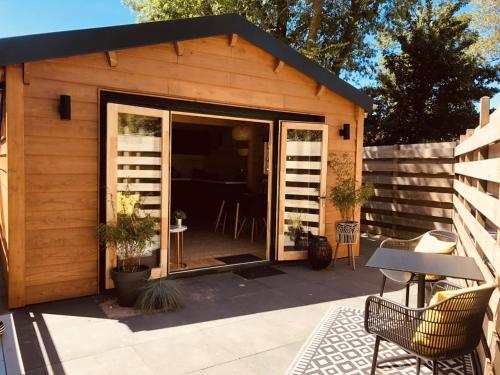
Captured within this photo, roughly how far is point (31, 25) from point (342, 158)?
80.3 ft

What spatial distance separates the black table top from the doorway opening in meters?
2.66

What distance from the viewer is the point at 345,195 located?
549 cm

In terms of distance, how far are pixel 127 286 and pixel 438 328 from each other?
110 inches

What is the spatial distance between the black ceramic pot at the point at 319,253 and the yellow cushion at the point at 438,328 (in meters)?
3.08

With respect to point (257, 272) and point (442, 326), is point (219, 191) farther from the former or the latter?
point (442, 326)

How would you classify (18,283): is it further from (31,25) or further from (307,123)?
(31,25)

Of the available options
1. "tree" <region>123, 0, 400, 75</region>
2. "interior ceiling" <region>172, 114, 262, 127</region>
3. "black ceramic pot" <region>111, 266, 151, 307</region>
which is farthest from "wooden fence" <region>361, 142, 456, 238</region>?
"black ceramic pot" <region>111, 266, 151, 307</region>

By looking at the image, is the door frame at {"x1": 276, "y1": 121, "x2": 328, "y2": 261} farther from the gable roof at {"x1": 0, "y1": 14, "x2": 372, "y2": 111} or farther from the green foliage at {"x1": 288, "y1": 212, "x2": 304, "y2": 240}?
the gable roof at {"x1": 0, "y1": 14, "x2": 372, "y2": 111}

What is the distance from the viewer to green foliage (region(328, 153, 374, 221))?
18.1ft

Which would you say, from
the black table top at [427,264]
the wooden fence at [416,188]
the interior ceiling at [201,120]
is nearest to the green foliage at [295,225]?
the wooden fence at [416,188]

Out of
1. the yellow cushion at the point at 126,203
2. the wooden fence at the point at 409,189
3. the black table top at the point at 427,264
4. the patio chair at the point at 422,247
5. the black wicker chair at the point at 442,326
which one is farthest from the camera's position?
the wooden fence at the point at 409,189

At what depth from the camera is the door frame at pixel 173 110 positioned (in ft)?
13.6

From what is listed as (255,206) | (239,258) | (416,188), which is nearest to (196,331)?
(239,258)

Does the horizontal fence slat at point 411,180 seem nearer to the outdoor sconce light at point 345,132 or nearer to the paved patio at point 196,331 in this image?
the outdoor sconce light at point 345,132
